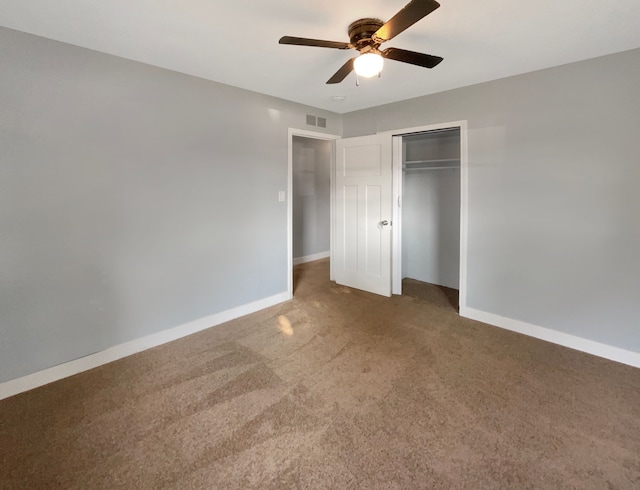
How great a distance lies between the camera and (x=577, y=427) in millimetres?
1914

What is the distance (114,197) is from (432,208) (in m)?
3.95

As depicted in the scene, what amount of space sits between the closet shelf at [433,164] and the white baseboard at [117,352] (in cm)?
284

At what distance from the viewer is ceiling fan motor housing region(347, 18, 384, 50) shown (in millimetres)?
1987

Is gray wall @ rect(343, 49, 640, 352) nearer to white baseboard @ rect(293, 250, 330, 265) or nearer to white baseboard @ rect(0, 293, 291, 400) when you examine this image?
→ white baseboard @ rect(0, 293, 291, 400)

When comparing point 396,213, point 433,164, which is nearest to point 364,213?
point 396,213

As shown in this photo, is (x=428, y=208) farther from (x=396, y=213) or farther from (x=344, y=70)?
(x=344, y=70)

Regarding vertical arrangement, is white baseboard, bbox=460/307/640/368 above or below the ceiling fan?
below

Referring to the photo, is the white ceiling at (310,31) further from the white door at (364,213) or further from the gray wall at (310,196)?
the gray wall at (310,196)

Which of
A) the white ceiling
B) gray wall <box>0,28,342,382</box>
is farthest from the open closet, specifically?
gray wall <box>0,28,342,382</box>

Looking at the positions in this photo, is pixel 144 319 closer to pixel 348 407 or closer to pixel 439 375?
pixel 348 407

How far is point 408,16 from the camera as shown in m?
1.56

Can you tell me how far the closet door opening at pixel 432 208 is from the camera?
4.39 metres

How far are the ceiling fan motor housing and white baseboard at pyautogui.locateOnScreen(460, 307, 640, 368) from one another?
2859 millimetres

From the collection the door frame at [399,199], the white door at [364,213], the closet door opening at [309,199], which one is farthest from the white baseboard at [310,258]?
the door frame at [399,199]
